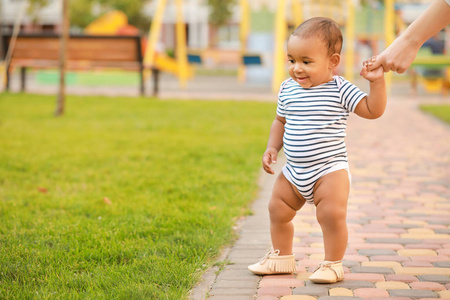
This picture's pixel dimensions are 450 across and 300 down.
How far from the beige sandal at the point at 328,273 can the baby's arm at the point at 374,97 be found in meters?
0.71

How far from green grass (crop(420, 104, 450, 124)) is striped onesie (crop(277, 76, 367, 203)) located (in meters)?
7.57

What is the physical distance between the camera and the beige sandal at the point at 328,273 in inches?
116

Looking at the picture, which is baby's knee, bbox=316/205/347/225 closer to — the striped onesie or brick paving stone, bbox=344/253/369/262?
the striped onesie

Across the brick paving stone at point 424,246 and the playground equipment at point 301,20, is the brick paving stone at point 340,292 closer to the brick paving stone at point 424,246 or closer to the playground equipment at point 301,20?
the brick paving stone at point 424,246

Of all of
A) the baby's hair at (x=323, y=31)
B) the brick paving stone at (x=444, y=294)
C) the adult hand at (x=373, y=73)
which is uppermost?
the baby's hair at (x=323, y=31)

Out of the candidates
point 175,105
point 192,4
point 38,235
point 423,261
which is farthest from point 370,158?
point 192,4

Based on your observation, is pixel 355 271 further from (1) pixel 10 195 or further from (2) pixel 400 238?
(1) pixel 10 195

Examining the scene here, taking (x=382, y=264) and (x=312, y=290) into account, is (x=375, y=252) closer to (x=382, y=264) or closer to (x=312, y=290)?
(x=382, y=264)

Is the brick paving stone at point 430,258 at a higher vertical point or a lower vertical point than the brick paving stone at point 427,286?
lower

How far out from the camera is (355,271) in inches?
126

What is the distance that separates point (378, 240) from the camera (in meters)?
3.80

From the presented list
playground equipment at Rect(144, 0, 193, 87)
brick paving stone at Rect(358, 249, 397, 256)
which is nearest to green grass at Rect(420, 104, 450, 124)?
playground equipment at Rect(144, 0, 193, 87)

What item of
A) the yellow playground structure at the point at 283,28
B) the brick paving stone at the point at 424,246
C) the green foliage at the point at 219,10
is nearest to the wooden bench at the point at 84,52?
the yellow playground structure at the point at 283,28

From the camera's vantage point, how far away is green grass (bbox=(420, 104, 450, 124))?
410 inches
